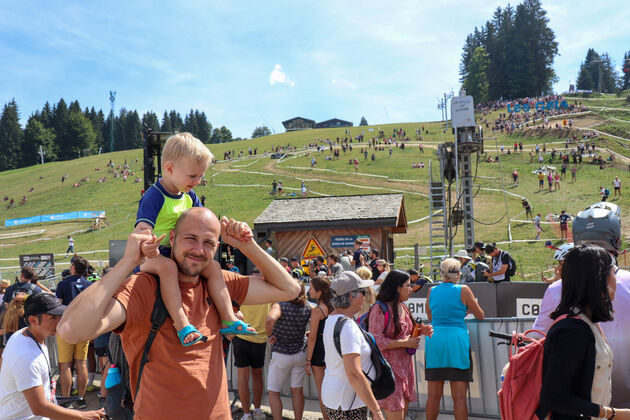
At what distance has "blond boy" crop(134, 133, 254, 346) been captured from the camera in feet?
8.03

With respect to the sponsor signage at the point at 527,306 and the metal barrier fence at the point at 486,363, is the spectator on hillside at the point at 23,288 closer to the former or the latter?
the metal barrier fence at the point at 486,363

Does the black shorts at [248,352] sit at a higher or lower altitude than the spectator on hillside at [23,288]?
lower

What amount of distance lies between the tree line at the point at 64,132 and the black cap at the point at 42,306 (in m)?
125

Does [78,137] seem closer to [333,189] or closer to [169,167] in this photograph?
[333,189]

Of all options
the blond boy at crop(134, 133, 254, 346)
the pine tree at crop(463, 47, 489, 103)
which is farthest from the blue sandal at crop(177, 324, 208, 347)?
the pine tree at crop(463, 47, 489, 103)

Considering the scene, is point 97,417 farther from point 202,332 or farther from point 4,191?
point 4,191

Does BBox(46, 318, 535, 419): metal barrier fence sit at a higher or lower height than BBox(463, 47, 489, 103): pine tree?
lower

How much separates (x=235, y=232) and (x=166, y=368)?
74 cm

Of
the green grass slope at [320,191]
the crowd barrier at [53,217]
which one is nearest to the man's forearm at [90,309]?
the green grass slope at [320,191]

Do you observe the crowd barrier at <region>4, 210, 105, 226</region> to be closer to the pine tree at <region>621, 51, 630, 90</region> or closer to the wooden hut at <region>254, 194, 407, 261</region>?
the wooden hut at <region>254, 194, 407, 261</region>

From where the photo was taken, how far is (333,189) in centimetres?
5384

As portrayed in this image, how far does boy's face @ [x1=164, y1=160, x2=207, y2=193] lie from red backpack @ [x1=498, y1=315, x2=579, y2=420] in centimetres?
209

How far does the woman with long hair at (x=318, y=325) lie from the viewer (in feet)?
19.0

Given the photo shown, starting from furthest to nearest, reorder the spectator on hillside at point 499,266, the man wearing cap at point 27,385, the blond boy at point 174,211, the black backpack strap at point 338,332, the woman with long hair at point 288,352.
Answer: the spectator on hillside at point 499,266 → the woman with long hair at point 288,352 → the black backpack strap at point 338,332 → the man wearing cap at point 27,385 → the blond boy at point 174,211
